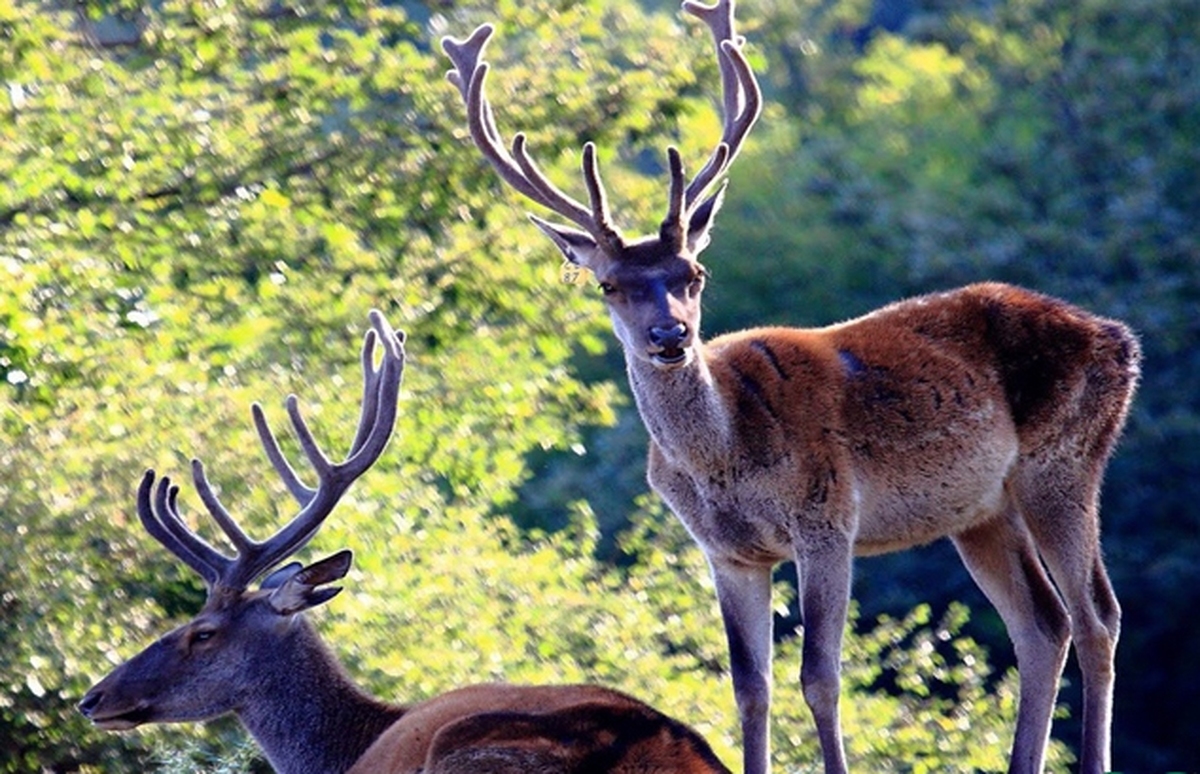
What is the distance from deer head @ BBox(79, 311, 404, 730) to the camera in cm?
894

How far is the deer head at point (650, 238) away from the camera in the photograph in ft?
26.8

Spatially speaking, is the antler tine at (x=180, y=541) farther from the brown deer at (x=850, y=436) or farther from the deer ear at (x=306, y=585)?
the brown deer at (x=850, y=436)

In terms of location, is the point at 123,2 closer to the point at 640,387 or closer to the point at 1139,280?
the point at 640,387

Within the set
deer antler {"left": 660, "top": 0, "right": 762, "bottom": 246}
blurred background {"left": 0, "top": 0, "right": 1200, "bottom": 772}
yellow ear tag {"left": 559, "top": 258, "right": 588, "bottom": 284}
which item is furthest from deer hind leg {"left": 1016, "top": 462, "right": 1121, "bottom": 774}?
blurred background {"left": 0, "top": 0, "right": 1200, "bottom": 772}

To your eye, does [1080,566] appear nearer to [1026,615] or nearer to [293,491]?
[1026,615]

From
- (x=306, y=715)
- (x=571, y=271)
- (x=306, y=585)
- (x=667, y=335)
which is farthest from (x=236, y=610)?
(x=667, y=335)

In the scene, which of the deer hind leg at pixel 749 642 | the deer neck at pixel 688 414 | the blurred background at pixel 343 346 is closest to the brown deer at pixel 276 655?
the deer hind leg at pixel 749 642

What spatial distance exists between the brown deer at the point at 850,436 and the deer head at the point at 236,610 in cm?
127

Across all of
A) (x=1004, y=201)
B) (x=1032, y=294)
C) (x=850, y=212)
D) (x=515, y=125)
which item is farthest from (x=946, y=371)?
(x=850, y=212)

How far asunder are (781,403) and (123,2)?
7.85 metres

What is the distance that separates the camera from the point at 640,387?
27.8ft

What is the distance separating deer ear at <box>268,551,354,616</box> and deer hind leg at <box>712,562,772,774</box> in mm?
1450

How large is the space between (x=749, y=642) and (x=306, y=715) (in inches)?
69.6

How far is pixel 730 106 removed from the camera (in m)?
9.05
